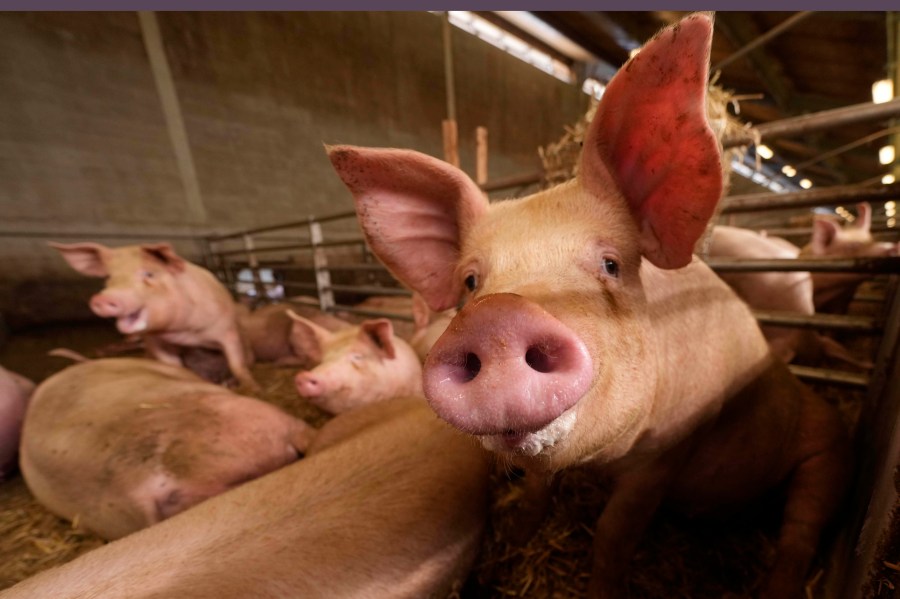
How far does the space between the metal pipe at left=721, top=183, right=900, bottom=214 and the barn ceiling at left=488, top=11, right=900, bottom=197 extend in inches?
93.4

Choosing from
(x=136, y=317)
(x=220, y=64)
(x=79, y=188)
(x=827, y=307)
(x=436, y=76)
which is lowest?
(x=827, y=307)

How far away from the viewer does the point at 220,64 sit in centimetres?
734

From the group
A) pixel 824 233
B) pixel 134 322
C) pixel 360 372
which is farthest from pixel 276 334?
pixel 824 233

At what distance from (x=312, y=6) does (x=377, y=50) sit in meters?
2.22

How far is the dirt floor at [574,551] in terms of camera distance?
4.27 ft

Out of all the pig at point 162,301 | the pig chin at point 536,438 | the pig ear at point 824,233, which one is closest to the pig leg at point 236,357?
the pig at point 162,301

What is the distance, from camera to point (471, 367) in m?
0.65

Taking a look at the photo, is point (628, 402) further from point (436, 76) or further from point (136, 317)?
point (436, 76)

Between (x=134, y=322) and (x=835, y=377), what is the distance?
4.55m

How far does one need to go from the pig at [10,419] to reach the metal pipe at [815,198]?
13.3ft

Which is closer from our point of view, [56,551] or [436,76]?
[56,551]

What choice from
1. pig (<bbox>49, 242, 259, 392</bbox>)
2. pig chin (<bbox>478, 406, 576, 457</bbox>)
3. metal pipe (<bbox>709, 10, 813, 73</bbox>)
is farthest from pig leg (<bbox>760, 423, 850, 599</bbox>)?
pig (<bbox>49, 242, 259, 392</bbox>)

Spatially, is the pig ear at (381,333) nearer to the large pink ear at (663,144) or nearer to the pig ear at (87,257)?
the large pink ear at (663,144)

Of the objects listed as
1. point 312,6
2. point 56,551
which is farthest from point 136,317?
point 312,6
